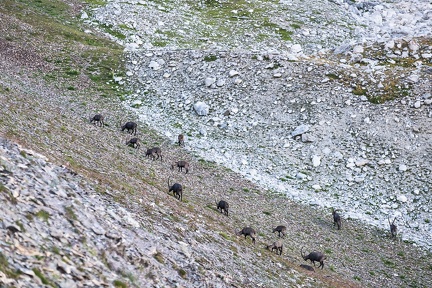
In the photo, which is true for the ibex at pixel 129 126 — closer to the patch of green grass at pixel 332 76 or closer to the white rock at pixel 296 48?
the patch of green grass at pixel 332 76

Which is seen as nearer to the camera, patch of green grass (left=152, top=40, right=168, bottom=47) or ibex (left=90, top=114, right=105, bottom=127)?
ibex (left=90, top=114, right=105, bottom=127)

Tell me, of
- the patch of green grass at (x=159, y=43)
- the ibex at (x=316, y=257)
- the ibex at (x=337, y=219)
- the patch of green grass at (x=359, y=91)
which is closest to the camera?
the ibex at (x=316, y=257)

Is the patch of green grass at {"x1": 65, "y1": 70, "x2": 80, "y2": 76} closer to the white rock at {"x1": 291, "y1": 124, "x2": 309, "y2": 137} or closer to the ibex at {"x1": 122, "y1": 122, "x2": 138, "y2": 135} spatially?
the ibex at {"x1": 122, "y1": 122, "x2": 138, "y2": 135}

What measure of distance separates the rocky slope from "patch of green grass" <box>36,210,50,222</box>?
2.5 inches

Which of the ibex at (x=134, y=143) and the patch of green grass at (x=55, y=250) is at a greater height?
the patch of green grass at (x=55, y=250)

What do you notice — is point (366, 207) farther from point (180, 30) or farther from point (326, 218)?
point (180, 30)

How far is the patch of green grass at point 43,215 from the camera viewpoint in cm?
1280

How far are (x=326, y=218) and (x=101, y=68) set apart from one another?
94.2 feet

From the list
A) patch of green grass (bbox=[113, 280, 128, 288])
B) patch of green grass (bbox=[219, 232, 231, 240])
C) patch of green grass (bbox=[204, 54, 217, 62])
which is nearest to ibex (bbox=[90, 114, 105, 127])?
patch of green grass (bbox=[204, 54, 217, 62])

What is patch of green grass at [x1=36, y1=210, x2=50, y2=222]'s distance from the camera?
12805 mm

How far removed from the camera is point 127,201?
17.9 meters

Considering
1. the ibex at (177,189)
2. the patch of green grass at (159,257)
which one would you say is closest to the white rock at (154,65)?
the ibex at (177,189)

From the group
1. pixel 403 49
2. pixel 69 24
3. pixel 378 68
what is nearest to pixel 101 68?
pixel 69 24

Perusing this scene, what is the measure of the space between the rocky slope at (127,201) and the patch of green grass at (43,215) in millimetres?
64
